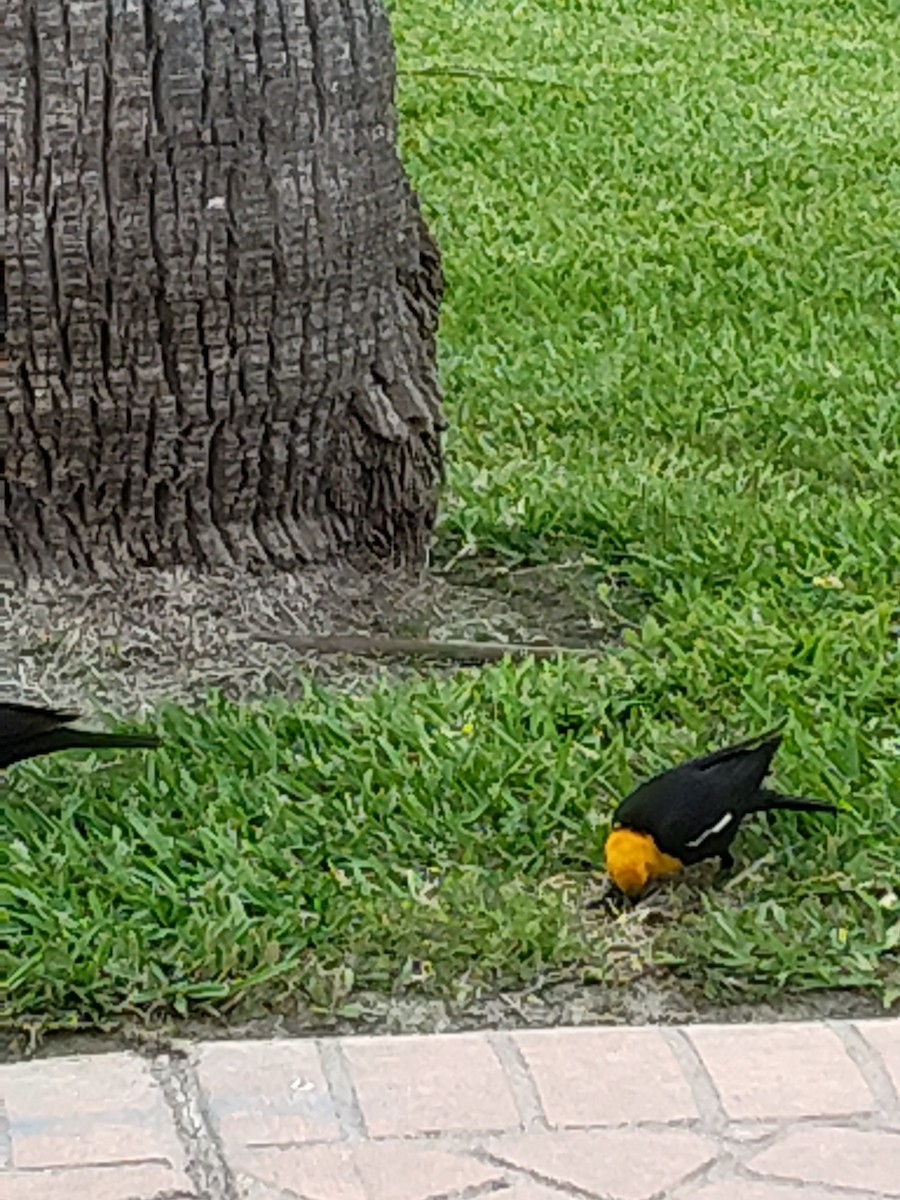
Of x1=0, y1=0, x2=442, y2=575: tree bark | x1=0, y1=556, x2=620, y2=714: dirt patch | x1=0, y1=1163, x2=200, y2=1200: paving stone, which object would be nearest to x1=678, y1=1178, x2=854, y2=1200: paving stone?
x1=0, y1=1163, x2=200, y2=1200: paving stone

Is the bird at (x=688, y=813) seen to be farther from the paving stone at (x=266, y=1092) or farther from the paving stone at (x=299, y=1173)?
the paving stone at (x=299, y=1173)

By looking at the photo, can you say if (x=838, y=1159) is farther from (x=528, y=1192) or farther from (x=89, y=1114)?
(x=89, y=1114)

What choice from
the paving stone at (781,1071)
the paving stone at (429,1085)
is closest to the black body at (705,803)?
the paving stone at (781,1071)

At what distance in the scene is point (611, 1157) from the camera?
2850 millimetres

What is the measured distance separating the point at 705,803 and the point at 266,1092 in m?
0.93

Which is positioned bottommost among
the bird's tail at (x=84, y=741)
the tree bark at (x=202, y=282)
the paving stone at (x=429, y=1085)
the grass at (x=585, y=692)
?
the grass at (x=585, y=692)

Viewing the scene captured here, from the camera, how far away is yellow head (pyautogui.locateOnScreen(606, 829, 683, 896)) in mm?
3438

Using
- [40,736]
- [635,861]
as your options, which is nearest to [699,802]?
[635,861]

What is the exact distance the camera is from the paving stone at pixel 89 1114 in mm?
2807

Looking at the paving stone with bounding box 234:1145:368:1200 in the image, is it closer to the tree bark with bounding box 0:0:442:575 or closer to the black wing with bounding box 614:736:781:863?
the black wing with bounding box 614:736:781:863

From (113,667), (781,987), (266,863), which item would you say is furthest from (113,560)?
(781,987)

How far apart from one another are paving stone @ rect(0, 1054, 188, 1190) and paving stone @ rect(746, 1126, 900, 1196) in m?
0.81

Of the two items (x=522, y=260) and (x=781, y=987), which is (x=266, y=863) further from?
(x=522, y=260)

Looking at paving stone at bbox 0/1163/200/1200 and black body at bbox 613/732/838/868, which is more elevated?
black body at bbox 613/732/838/868
